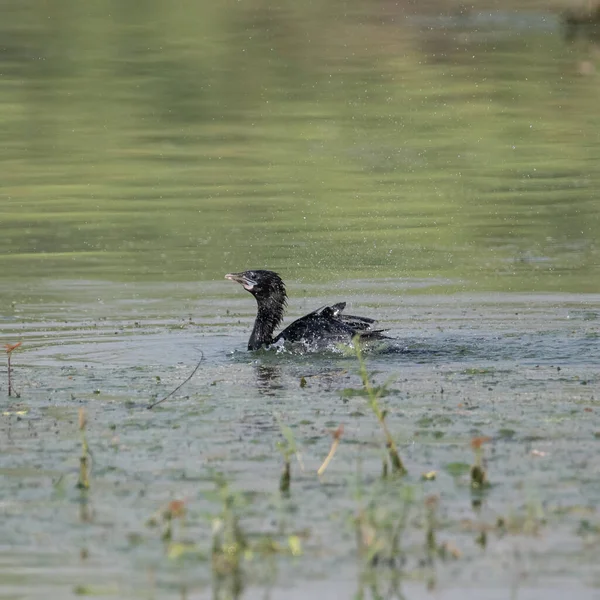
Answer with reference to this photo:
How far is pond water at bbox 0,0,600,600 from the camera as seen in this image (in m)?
6.42

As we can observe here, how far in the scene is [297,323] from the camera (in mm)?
11750

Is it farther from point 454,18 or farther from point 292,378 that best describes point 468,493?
point 454,18

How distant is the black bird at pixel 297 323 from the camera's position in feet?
37.6

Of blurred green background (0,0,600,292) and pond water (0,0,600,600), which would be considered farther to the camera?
blurred green background (0,0,600,292)

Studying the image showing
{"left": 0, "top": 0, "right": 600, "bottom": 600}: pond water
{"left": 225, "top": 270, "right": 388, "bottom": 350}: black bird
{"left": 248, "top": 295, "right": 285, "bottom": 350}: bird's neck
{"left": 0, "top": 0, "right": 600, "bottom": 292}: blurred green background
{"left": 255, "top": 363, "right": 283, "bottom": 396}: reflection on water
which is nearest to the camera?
{"left": 0, "top": 0, "right": 600, "bottom": 600}: pond water

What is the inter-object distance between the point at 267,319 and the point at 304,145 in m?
11.7

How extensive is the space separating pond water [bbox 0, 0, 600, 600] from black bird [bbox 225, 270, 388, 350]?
263mm

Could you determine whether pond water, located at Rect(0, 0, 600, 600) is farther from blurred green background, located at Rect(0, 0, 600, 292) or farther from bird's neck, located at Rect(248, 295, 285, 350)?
bird's neck, located at Rect(248, 295, 285, 350)

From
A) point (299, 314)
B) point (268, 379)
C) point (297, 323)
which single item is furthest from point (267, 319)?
point (268, 379)

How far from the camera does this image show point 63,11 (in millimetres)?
43469

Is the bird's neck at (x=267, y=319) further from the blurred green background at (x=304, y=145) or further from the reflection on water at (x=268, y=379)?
the blurred green background at (x=304, y=145)

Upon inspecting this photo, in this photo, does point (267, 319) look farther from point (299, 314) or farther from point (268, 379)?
point (268, 379)

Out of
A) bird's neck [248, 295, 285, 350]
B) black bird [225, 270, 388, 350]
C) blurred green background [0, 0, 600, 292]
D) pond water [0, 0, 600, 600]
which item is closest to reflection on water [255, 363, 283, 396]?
pond water [0, 0, 600, 600]

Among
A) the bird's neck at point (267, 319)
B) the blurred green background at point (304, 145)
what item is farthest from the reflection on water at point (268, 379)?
the blurred green background at point (304, 145)
